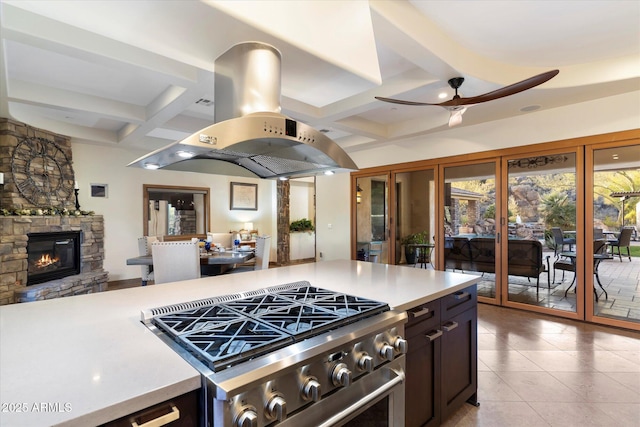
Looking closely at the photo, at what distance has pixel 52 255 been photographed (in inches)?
187

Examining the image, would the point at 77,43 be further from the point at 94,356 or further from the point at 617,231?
the point at 617,231

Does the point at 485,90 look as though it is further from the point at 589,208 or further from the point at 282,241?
the point at 282,241

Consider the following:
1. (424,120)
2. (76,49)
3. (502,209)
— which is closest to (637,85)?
(502,209)

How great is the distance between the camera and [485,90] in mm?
3299

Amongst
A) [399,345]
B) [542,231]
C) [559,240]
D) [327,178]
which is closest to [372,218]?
[327,178]

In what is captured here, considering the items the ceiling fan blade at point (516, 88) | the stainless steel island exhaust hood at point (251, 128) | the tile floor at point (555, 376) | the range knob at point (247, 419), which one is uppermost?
the ceiling fan blade at point (516, 88)

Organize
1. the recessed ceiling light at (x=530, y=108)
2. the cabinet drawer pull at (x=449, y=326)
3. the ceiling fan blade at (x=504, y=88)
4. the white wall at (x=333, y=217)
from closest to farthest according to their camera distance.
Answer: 1. the cabinet drawer pull at (x=449, y=326)
2. the ceiling fan blade at (x=504, y=88)
3. the recessed ceiling light at (x=530, y=108)
4. the white wall at (x=333, y=217)

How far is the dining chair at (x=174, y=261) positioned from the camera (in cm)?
313

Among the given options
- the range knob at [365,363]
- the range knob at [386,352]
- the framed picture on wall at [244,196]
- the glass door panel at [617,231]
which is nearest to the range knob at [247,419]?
the range knob at [365,363]

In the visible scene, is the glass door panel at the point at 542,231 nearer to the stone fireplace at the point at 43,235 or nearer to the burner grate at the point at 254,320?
the burner grate at the point at 254,320

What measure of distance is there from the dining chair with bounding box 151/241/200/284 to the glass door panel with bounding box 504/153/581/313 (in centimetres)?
407

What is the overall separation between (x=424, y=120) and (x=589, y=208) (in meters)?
2.35

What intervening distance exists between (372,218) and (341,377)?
5.19 metres

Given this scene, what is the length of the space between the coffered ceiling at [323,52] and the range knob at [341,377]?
1446mm
